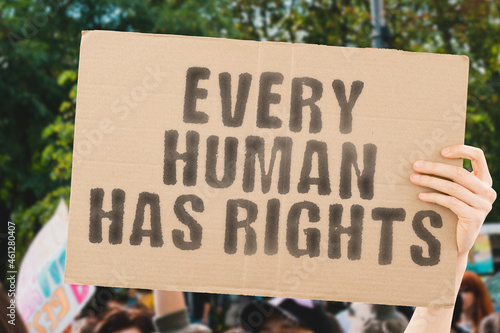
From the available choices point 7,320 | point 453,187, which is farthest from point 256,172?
point 7,320

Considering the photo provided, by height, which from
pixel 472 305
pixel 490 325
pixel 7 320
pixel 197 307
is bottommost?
pixel 197 307

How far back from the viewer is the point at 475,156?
158cm

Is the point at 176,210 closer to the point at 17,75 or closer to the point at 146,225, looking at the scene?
the point at 146,225

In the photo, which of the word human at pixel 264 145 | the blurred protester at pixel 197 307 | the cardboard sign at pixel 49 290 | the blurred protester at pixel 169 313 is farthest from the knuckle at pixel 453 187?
the blurred protester at pixel 197 307

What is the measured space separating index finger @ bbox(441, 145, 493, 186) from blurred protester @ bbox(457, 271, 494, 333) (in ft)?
11.7

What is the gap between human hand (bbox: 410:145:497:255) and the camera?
5.11ft

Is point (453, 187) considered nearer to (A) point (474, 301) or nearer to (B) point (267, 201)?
(B) point (267, 201)

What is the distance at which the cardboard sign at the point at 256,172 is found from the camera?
166 centimetres

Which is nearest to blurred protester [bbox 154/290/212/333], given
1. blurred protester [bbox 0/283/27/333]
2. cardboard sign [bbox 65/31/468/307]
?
blurred protester [bbox 0/283/27/333]

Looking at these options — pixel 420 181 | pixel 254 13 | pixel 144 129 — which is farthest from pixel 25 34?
pixel 420 181

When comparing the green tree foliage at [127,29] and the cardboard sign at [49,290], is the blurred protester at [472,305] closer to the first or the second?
the green tree foliage at [127,29]

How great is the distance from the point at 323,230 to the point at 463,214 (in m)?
0.39

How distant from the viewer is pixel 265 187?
65.8 inches

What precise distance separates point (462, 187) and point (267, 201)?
54 cm
